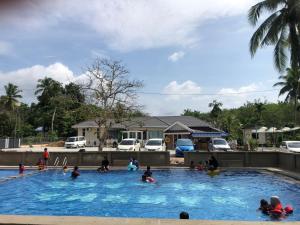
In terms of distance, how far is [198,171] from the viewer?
28.6 meters

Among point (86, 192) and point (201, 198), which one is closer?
point (201, 198)

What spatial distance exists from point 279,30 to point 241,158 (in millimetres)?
10344

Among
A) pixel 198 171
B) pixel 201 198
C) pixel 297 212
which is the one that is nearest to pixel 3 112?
pixel 198 171

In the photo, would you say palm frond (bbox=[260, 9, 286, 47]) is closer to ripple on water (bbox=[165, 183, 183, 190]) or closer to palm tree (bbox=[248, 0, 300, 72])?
palm tree (bbox=[248, 0, 300, 72])

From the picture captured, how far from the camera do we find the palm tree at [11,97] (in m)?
81.6

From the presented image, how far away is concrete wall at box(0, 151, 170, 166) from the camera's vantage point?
3131 cm

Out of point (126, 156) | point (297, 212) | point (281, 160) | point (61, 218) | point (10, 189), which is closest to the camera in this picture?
point (61, 218)

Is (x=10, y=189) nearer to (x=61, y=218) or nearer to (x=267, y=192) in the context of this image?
(x=267, y=192)

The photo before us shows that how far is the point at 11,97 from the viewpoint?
8231 centimetres

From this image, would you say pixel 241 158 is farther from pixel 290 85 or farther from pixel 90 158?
pixel 290 85

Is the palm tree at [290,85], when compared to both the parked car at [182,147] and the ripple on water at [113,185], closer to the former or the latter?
the parked car at [182,147]

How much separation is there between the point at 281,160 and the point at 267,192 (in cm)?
1002

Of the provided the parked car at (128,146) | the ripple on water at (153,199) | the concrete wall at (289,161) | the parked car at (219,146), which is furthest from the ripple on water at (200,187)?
the parked car at (128,146)

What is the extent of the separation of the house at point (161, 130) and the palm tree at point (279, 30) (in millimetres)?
16326
